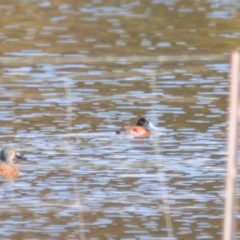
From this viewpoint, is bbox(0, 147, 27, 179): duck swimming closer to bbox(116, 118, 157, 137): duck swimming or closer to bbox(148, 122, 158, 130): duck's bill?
bbox(116, 118, 157, 137): duck swimming

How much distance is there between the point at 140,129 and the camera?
43.7 feet

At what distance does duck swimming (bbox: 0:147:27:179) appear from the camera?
37.3ft

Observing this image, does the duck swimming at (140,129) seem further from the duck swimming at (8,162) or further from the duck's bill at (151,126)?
the duck swimming at (8,162)

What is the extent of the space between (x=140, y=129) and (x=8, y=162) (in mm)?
2223

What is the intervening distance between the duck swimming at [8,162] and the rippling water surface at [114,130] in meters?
0.13

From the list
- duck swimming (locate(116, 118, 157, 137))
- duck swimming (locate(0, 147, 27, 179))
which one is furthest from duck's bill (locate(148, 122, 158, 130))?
duck swimming (locate(0, 147, 27, 179))

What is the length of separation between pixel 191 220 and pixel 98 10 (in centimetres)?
1707

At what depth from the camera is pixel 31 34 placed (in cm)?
2194

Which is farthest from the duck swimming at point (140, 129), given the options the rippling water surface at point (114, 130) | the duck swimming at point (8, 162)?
the duck swimming at point (8, 162)

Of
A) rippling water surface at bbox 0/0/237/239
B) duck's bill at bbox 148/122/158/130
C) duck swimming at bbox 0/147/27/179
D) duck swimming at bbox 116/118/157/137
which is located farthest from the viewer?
duck's bill at bbox 148/122/158/130

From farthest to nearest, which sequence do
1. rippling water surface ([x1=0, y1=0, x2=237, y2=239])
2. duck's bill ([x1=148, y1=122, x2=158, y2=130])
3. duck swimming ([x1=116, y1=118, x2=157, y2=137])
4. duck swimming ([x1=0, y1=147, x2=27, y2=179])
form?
duck's bill ([x1=148, y1=122, x2=158, y2=130]) → duck swimming ([x1=116, y1=118, x2=157, y2=137]) → duck swimming ([x1=0, y1=147, x2=27, y2=179]) → rippling water surface ([x1=0, y1=0, x2=237, y2=239])

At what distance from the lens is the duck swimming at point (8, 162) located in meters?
11.4

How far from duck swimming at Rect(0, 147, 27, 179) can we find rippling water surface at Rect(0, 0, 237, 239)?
0.13 meters

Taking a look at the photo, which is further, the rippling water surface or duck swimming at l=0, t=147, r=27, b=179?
duck swimming at l=0, t=147, r=27, b=179
